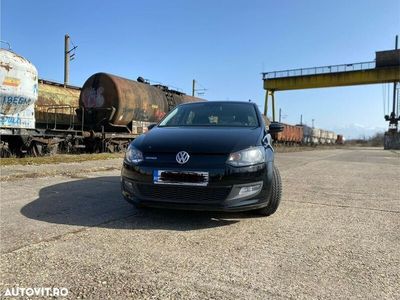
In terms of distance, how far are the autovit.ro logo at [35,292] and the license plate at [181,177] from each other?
1753 millimetres

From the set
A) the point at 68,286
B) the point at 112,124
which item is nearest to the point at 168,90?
the point at 112,124

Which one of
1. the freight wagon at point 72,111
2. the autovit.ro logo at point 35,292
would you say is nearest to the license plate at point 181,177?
the autovit.ro logo at point 35,292

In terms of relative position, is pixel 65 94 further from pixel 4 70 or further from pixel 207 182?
pixel 207 182

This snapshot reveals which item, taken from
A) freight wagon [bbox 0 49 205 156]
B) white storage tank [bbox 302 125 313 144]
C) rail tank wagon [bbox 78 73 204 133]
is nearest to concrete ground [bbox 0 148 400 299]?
freight wagon [bbox 0 49 205 156]

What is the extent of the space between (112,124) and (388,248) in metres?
13.6

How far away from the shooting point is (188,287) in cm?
273

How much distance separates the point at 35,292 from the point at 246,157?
2457 millimetres

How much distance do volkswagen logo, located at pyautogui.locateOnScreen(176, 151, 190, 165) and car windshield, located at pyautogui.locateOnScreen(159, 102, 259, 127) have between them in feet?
4.32

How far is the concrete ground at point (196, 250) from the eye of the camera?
275 cm

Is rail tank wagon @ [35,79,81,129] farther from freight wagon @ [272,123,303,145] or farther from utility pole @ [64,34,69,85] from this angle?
freight wagon @ [272,123,303,145]

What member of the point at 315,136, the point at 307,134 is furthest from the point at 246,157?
the point at 315,136

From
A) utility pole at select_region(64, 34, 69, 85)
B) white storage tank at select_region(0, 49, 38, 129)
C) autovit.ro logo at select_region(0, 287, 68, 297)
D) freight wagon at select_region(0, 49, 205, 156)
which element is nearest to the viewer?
autovit.ro logo at select_region(0, 287, 68, 297)

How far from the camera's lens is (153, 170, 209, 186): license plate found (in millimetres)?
4113

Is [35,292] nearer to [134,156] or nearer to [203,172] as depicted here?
[203,172]
